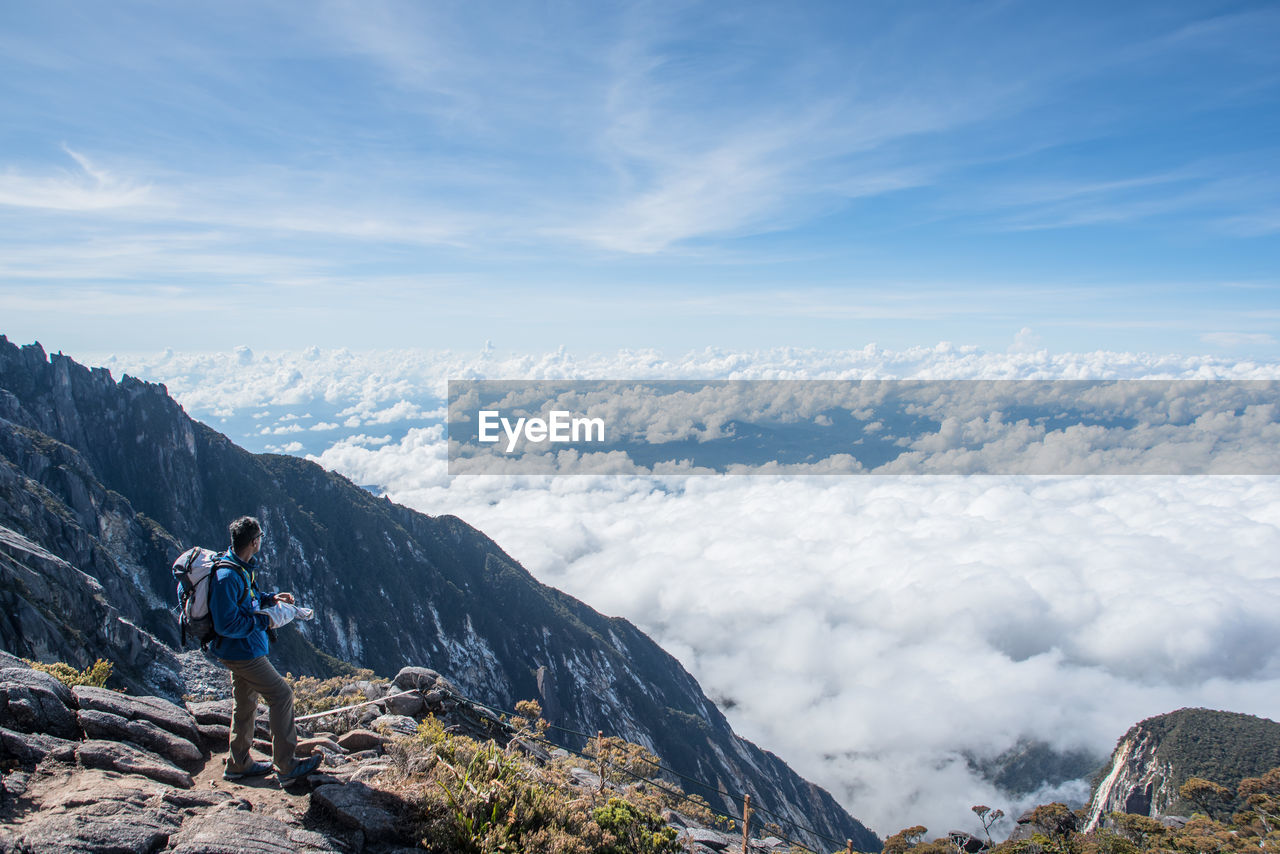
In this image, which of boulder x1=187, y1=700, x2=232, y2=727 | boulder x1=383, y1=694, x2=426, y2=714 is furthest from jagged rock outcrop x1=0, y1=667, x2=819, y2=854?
boulder x1=383, y1=694, x2=426, y2=714

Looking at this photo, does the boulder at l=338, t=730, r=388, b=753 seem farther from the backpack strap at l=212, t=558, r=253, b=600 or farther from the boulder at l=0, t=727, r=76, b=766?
the backpack strap at l=212, t=558, r=253, b=600

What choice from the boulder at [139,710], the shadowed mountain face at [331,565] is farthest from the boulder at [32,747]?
the shadowed mountain face at [331,565]

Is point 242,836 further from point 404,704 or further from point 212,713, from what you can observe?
point 404,704

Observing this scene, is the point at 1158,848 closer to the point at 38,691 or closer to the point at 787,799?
the point at 38,691

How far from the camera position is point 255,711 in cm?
920

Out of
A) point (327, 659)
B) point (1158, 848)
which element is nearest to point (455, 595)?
point (327, 659)

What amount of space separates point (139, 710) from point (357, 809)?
5.64 m

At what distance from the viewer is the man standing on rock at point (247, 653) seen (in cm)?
817

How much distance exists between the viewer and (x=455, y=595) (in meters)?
159

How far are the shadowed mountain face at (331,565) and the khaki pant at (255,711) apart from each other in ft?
182

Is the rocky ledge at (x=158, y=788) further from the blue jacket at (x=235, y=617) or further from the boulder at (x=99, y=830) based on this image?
the blue jacket at (x=235, y=617)

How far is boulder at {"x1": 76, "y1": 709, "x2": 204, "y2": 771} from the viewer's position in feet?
31.4

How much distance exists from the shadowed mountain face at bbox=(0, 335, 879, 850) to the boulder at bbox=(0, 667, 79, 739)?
175 ft

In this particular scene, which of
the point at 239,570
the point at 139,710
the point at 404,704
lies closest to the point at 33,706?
the point at 139,710
